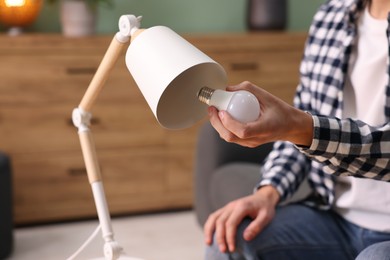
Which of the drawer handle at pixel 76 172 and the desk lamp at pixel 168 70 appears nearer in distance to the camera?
the desk lamp at pixel 168 70

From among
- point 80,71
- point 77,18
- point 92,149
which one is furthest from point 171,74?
point 77,18

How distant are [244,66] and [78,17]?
772 millimetres

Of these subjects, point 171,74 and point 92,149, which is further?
point 92,149

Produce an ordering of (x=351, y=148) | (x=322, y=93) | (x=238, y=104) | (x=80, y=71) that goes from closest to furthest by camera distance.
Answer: (x=238, y=104), (x=351, y=148), (x=322, y=93), (x=80, y=71)

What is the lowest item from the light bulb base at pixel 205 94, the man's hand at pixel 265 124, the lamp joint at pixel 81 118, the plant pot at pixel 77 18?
the plant pot at pixel 77 18

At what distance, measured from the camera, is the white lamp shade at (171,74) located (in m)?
0.85

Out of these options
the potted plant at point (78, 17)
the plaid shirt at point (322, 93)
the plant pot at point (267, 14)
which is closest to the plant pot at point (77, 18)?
the potted plant at point (78, 17)

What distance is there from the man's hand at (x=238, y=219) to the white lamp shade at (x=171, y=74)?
375 mm

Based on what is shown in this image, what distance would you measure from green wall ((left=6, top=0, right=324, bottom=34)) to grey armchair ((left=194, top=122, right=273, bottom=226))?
3.76 feet

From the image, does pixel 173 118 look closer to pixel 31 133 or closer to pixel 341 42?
pixel 341 42

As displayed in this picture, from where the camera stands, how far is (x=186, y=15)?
10.9 ft

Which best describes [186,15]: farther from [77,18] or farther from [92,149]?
[92,149]

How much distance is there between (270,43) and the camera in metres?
3.04

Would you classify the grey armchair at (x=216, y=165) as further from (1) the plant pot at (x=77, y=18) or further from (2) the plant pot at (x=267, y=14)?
(2) the plant pot at (x=267, y=14)
